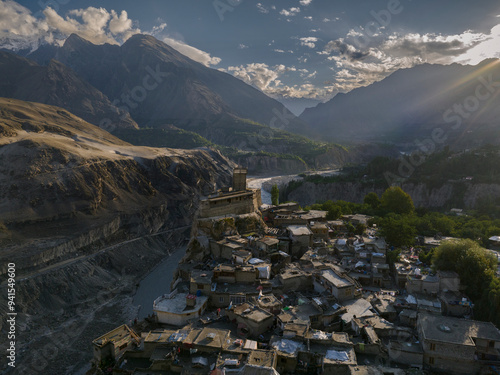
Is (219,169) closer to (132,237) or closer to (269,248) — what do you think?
(132,237)

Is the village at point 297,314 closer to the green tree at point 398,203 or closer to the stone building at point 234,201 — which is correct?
the stone building at point 234,201

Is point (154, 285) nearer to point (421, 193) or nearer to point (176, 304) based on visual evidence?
point (176, 304)

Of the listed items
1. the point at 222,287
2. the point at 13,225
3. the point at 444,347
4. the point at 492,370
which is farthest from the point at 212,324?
the point at 13,225

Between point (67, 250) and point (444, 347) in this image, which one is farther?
point (67, 250)

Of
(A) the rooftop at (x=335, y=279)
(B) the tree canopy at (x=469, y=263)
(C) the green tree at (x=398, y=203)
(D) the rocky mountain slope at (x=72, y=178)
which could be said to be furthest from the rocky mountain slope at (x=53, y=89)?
(B) the tree canopy at (x=469, y=263)

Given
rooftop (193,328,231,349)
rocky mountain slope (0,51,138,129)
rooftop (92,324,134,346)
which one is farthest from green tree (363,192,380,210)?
rocky mountain slope (0,51,138,129)

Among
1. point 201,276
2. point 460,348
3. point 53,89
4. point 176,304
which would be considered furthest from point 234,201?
point 53,89
